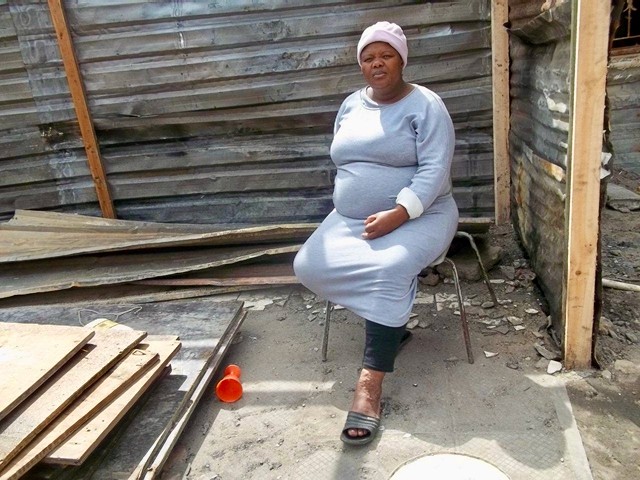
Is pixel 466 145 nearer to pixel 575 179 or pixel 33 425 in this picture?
pixel 575 179

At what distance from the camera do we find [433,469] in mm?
1973

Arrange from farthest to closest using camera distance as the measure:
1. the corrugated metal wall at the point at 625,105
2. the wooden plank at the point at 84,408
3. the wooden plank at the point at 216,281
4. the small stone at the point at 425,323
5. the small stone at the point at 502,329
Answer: the corrugated metal wall at the point at 625,105
the wooden plank at the point at 216,281
the small stone at the point at 425,323
the small stone at the point at 502,329
the wooden plank at the point at 84,408

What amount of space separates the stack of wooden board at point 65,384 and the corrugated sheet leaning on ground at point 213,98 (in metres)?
1.92

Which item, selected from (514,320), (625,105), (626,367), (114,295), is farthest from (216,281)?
(625,105)

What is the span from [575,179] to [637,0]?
5.34 m

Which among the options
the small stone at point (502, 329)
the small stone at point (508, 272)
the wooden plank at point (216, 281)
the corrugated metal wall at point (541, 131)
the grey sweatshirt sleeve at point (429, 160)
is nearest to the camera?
the grey sweatshirt sleeve at point (429, 160)

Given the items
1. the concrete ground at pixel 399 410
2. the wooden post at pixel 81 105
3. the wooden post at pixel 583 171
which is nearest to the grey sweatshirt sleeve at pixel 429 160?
the wooden post at pixel 583 171

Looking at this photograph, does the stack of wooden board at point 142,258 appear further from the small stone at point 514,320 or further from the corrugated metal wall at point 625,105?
the corrugated metal wall at point 625,105

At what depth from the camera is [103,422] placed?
7.06 ft

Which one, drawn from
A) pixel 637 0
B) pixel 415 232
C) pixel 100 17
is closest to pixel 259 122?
pixel 100 17

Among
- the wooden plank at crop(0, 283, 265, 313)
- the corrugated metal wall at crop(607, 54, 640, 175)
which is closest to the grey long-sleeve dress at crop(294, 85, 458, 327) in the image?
the wooden plank at crop(0, 283, 265, 313)

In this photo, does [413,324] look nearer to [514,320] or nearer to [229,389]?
[514,320]

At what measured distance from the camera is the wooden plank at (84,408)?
75.1 inches

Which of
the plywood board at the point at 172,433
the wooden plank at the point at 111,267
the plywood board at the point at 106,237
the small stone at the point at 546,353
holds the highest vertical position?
the plywood board at the point at 106,237
